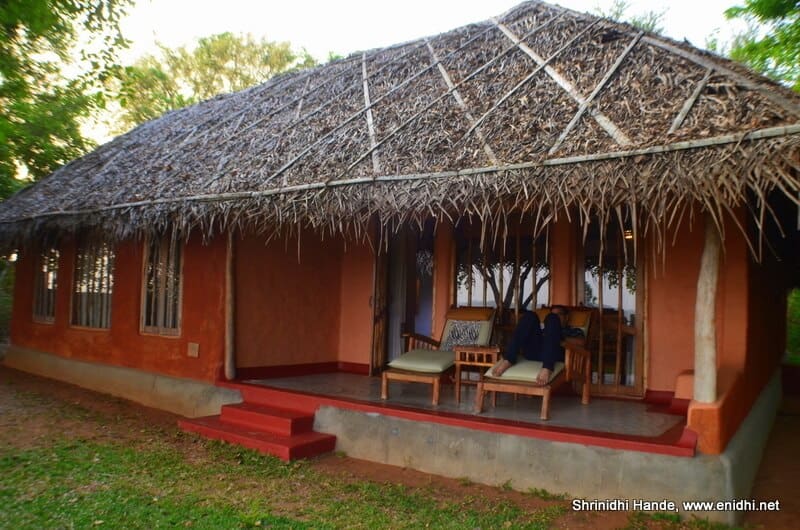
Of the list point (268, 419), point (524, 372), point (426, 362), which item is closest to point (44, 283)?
point (268, 419)

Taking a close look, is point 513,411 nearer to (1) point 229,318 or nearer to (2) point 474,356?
(2) point 474,356

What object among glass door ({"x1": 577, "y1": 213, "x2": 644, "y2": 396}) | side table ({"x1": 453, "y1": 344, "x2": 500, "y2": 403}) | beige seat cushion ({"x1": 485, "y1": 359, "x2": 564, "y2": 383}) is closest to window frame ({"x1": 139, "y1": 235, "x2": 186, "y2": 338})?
side table ({"x1": 453, "y1": 344, "x2": 500, "y2": 403})

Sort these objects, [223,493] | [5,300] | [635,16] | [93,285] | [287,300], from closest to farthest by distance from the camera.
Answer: [223,493] → [287,300] → [93,285] → [5,300] → [635,16]

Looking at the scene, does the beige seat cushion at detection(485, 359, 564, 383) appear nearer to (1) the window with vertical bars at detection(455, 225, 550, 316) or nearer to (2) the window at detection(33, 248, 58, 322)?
(1) the window with vertical bars at detection(455, 225, 550, 316)

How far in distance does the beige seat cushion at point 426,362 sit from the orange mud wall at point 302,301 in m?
1.76

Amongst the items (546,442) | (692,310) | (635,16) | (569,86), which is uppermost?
(635,16)

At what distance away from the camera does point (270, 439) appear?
548 cm

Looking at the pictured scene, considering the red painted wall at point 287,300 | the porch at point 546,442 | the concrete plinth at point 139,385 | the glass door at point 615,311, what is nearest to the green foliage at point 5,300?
the concrete plinth at point 139,385

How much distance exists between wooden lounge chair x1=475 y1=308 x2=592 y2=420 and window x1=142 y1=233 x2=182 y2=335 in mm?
4217

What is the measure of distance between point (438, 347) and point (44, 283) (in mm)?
7523

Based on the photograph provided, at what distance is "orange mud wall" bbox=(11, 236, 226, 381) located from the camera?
6941 mm

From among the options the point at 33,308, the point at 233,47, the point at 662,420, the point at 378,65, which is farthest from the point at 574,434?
the point at 233,47

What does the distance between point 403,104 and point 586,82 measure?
191 centimetres

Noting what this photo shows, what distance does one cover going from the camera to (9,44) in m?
6.66
